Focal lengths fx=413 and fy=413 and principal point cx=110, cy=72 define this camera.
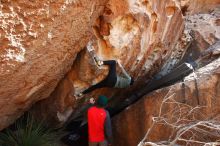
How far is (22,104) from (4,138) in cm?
82

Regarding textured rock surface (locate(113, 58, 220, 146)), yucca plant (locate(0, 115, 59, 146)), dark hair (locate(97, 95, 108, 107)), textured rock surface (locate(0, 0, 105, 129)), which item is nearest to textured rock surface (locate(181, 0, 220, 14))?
textured rock surface (locate(113, 58, 220, 146))

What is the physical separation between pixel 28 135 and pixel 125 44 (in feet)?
7.66

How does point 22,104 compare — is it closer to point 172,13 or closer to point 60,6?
point 60,6

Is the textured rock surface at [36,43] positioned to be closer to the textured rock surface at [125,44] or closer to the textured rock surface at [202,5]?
the textured rock surface at [125,44]

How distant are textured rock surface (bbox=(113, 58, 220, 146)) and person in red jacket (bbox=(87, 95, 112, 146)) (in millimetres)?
724

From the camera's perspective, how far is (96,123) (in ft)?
22.0

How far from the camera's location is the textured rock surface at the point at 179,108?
21.6ft

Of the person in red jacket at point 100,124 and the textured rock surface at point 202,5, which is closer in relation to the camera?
the person in red jacket at point 100,124

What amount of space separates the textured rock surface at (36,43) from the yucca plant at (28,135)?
0.33 m

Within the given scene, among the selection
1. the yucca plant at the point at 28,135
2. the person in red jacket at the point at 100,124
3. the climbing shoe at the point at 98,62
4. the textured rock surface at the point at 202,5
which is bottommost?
the yucca plant at the point at 28,135

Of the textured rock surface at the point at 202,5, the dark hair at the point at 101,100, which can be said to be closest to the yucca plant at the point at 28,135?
the dark hair at the point at 101,100

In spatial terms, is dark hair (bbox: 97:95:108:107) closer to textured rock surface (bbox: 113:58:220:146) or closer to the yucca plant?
textured rock surface (bbox: 113:58:220:146)

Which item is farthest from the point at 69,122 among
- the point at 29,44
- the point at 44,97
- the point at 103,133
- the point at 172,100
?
the point at 29,44

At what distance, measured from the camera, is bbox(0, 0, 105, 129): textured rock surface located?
5.31 m
